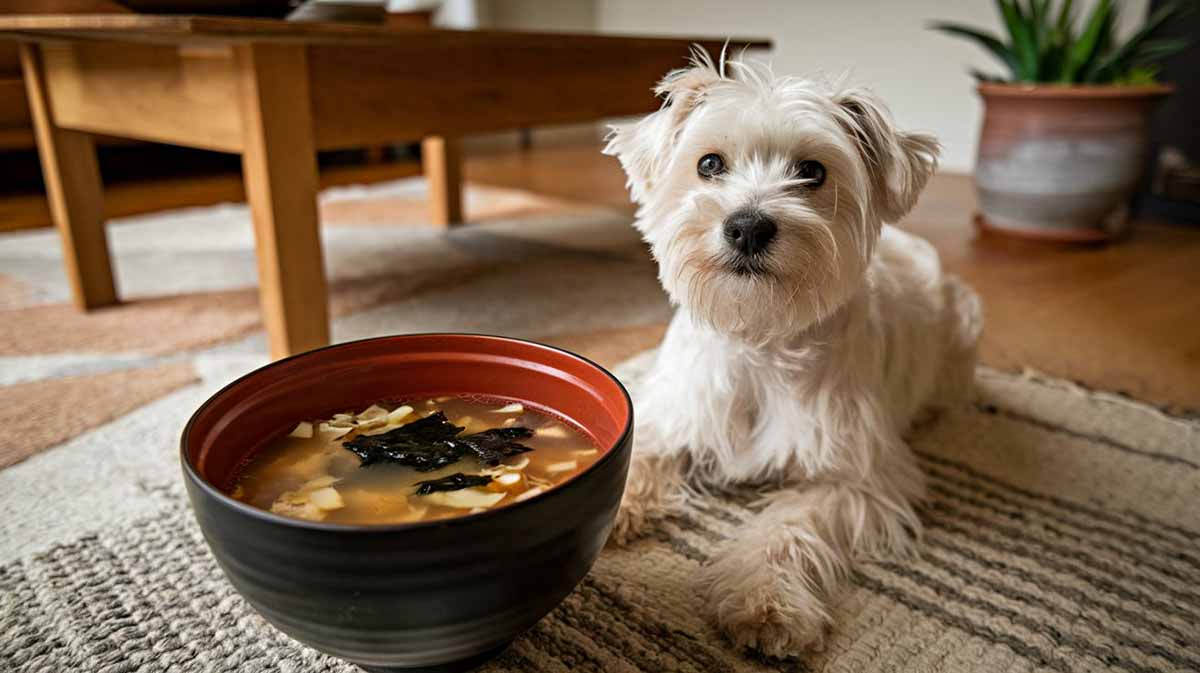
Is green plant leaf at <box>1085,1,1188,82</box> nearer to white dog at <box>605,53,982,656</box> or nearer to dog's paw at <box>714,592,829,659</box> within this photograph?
white dog at <box>605,53,982,656</box>

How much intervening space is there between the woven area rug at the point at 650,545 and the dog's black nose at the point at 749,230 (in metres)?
0.44

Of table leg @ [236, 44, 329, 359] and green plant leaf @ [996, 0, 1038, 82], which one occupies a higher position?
green plant leaf @ [996, 0, 1038, 82]

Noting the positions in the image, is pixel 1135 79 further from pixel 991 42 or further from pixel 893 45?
pixel 893 45

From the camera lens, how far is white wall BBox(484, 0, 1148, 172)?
16.3 ft

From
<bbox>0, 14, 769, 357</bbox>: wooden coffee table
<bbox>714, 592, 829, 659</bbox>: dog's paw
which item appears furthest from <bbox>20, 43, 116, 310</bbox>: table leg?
<bbox>714, 592, 829, 659</bbox>: dog's paw

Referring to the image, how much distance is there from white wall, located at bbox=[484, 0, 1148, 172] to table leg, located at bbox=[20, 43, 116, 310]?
359cm

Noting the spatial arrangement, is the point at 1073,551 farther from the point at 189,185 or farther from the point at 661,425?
the point at 189,185

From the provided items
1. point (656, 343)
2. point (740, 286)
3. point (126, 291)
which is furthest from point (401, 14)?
point (740, 286)

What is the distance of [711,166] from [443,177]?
2.26m

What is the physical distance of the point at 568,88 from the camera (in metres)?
2.14

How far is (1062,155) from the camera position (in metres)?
3.18

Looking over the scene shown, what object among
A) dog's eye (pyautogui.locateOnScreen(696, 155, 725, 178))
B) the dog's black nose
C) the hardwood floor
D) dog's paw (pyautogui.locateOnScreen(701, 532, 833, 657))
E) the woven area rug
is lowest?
the hardwood floor

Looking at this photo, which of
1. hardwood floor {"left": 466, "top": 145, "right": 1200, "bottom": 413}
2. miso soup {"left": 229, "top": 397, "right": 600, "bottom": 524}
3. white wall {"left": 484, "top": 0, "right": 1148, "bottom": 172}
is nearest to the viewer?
miso soup {"left": 229, "top": 397, "right": 600, "bottom": 524}

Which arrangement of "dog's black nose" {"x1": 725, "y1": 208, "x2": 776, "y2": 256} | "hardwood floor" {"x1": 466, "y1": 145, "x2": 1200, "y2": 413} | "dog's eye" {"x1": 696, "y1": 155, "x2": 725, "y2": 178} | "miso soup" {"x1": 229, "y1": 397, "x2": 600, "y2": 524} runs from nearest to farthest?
"miso soup" {"x1": 229, "y1": 397, "x2": 600, "y2": 524} → "dog's black nose" {"x1": 725, "y1": 208, "x2": 776, "y2": 256} → "dog's eye" {"x1": 696, "y1": 155, "x2": 725, "y2": 178} → "hardwood floor" {"x1": 466, "y1": 145, "x2": 1200, "y2": 413}
